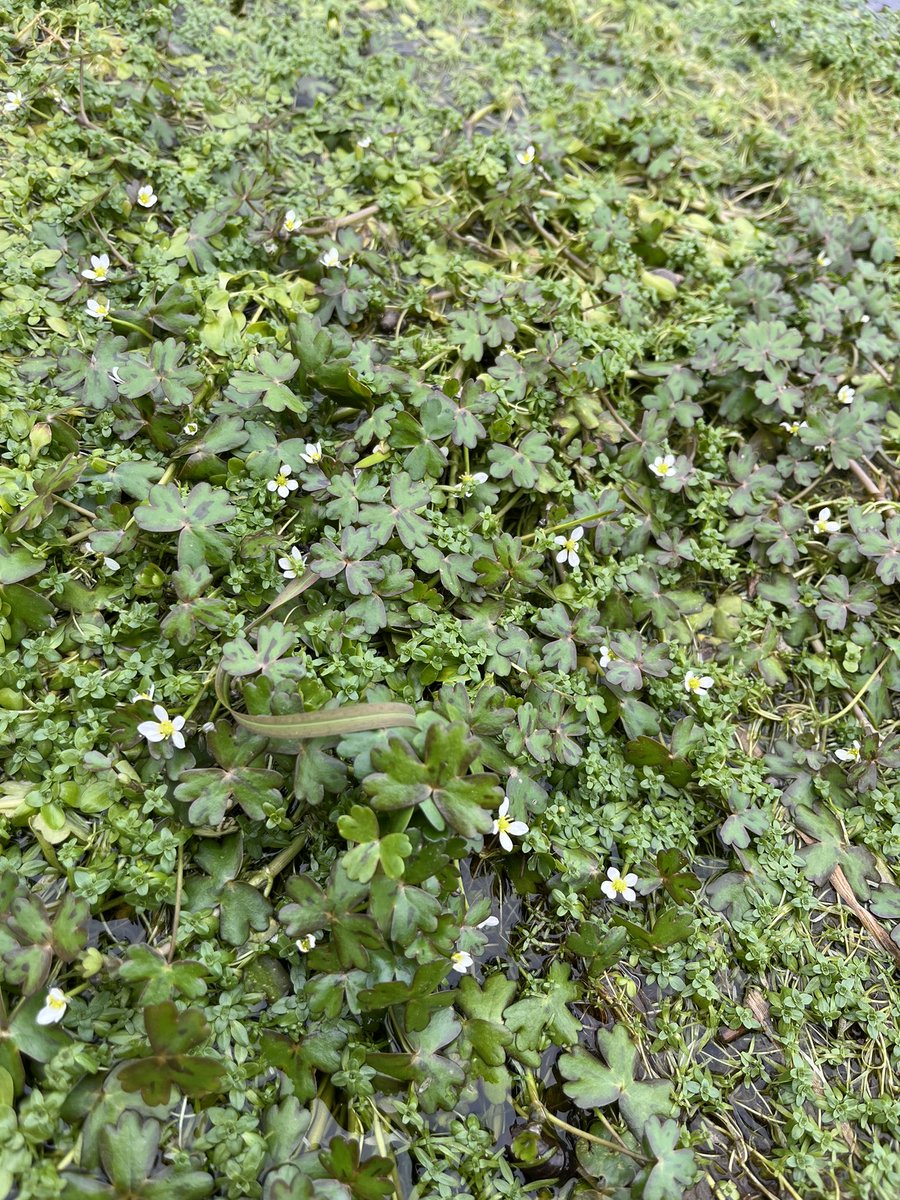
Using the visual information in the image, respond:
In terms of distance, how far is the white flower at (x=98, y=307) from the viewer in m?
2.70

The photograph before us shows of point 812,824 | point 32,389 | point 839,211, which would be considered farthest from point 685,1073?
point 839,211

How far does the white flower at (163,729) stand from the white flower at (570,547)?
131 cm

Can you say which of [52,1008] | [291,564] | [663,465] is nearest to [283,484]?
[291,564]

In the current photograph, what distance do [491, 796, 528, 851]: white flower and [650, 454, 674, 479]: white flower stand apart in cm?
142

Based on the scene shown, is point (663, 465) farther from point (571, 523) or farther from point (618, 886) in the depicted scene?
point (618, 886)

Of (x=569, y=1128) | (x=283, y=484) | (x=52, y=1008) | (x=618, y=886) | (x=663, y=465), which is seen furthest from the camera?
(x=663, y=465)

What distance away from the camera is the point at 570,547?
268 cm

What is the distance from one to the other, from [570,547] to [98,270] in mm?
1945

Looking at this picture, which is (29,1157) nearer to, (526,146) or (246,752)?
(246,752)

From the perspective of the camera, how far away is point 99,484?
246 centimetres

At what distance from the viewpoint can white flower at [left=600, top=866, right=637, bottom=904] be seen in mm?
2242

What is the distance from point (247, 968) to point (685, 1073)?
47.3 inches

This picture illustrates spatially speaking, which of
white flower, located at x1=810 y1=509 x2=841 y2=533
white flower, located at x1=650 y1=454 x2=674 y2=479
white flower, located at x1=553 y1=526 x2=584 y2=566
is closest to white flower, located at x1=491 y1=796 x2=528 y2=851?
white flower, located at x1=553 y1=526 x2=584 y2=566

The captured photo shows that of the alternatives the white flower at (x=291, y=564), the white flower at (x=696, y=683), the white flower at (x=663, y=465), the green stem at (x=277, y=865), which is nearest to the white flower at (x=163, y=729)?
the green stem at (x=277, y=865)
